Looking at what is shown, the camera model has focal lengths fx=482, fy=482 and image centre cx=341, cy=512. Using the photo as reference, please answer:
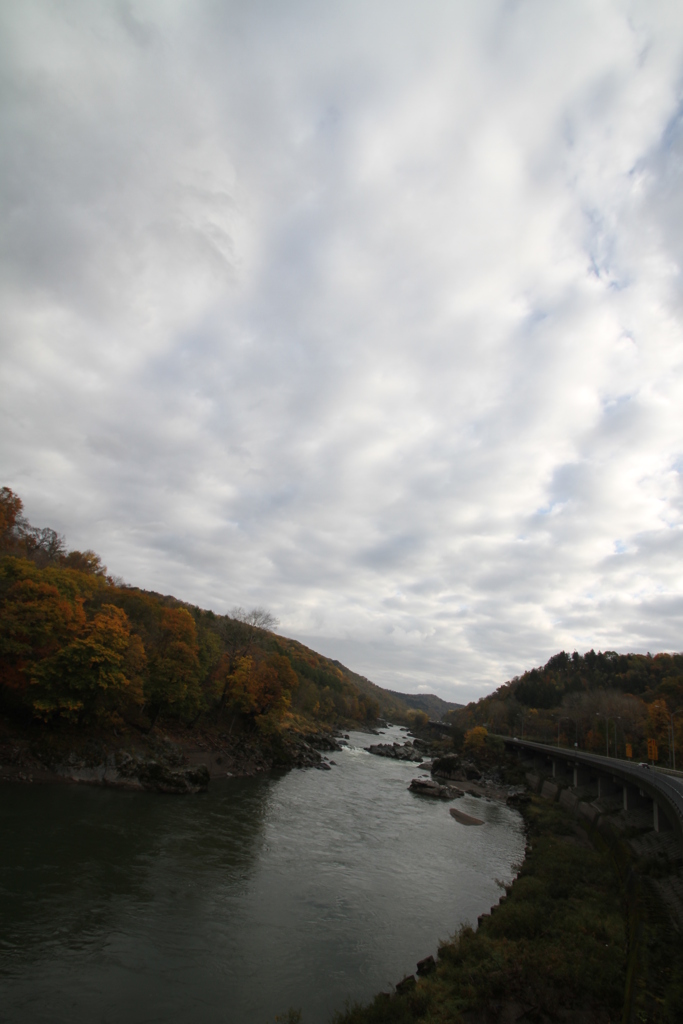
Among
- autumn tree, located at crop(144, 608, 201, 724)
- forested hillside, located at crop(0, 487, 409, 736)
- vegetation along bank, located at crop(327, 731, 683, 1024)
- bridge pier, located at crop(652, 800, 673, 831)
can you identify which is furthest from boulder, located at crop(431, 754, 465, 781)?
vegetation along bank, located at crop(327, 731, 683, 1024)

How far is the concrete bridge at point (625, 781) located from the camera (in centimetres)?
2982

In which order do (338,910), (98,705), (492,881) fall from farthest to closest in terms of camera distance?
(98,705), (492,881), (338,910)

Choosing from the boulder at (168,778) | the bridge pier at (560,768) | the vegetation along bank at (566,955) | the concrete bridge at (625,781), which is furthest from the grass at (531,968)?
the bridge pier at (560,768)

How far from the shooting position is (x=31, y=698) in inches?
1384

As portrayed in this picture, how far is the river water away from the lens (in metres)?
13.1

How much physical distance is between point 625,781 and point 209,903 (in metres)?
38.5

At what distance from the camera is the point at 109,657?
36906 millimetres

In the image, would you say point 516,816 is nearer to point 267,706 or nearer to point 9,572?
point 267,706

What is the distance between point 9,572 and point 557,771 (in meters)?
76.4

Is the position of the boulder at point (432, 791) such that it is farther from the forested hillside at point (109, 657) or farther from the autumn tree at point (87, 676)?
the autumn tree at point (87, 676)

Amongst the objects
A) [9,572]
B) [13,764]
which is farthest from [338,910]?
[9,572]

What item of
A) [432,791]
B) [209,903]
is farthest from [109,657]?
[432,791]

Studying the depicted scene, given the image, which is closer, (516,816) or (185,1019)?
(185,1019)

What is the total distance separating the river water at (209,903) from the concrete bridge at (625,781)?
10.2 m
